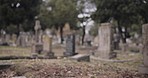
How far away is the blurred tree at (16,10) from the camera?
114 feet

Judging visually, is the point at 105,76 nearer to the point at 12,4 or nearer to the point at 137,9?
the point at 137,9

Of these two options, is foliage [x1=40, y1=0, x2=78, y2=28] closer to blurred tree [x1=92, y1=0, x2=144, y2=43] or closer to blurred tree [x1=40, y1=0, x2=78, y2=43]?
blurred tree [x1=40, y1=0, x2=78, y2=43]

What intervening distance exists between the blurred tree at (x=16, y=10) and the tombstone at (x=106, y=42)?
2036cm

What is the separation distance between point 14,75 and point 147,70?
407cm

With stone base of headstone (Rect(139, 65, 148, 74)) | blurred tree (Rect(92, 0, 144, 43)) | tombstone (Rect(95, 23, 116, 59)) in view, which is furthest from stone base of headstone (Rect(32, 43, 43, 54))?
stone base of headstone (Rect(139, 65, 148, 74))

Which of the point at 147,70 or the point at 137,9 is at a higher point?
the point at 137,9

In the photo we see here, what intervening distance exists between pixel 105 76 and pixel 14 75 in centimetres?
271

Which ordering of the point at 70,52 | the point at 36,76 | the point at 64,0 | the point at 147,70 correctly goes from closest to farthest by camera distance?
the point at 36,76 → the point at 147,70 → the point at 70,52 → the point at 64,0

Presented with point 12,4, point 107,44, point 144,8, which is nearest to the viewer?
point 107,44

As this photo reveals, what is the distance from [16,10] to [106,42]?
69.3 feet

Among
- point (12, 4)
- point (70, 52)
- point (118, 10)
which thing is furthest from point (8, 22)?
point (70, 52)

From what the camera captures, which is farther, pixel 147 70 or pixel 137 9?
pixel 137 9

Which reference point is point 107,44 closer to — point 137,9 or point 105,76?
point 105,76

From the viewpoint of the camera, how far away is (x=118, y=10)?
2998cm
